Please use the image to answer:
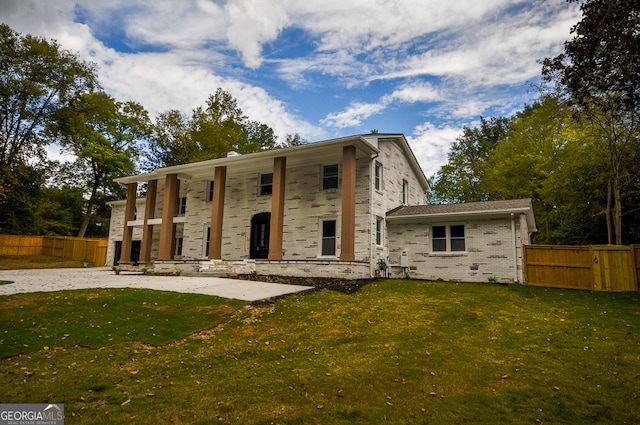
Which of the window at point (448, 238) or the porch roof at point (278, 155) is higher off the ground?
the porch roof at point (278, 155)

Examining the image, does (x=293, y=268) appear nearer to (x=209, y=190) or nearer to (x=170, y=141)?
(x=209, y=190)

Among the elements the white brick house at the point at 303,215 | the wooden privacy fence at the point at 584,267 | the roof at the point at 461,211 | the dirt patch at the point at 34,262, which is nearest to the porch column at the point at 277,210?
the white brick house at the point at 303,215

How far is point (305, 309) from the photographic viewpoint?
9.17 m

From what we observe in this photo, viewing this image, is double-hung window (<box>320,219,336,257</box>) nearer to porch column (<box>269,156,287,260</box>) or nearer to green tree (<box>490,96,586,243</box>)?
porch column (<box>269,156,287,260</box>)

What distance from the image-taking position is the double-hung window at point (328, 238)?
663 inches

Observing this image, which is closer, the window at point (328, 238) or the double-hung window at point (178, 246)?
the window at point (328, 238)

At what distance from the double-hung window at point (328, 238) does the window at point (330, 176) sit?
168 centimetres

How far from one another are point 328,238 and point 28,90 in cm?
2198

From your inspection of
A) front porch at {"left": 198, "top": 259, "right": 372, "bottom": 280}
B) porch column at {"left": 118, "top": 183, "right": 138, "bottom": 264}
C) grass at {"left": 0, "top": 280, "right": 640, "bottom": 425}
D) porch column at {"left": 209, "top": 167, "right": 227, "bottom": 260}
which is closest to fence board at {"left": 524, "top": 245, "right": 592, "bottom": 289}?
grass at {"left": 0, "top": 280, "right": 640, "bottom": 425}

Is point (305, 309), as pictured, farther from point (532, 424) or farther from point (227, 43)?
point (227, 43)

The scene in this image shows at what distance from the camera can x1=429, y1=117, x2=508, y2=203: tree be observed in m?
33.6

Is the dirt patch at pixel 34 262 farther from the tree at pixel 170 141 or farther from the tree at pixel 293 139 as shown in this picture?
the tree at pixel 293 139

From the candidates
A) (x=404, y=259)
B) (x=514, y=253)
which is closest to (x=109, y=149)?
(x=404, y=259)

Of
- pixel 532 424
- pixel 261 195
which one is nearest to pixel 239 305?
pixel 532 424
